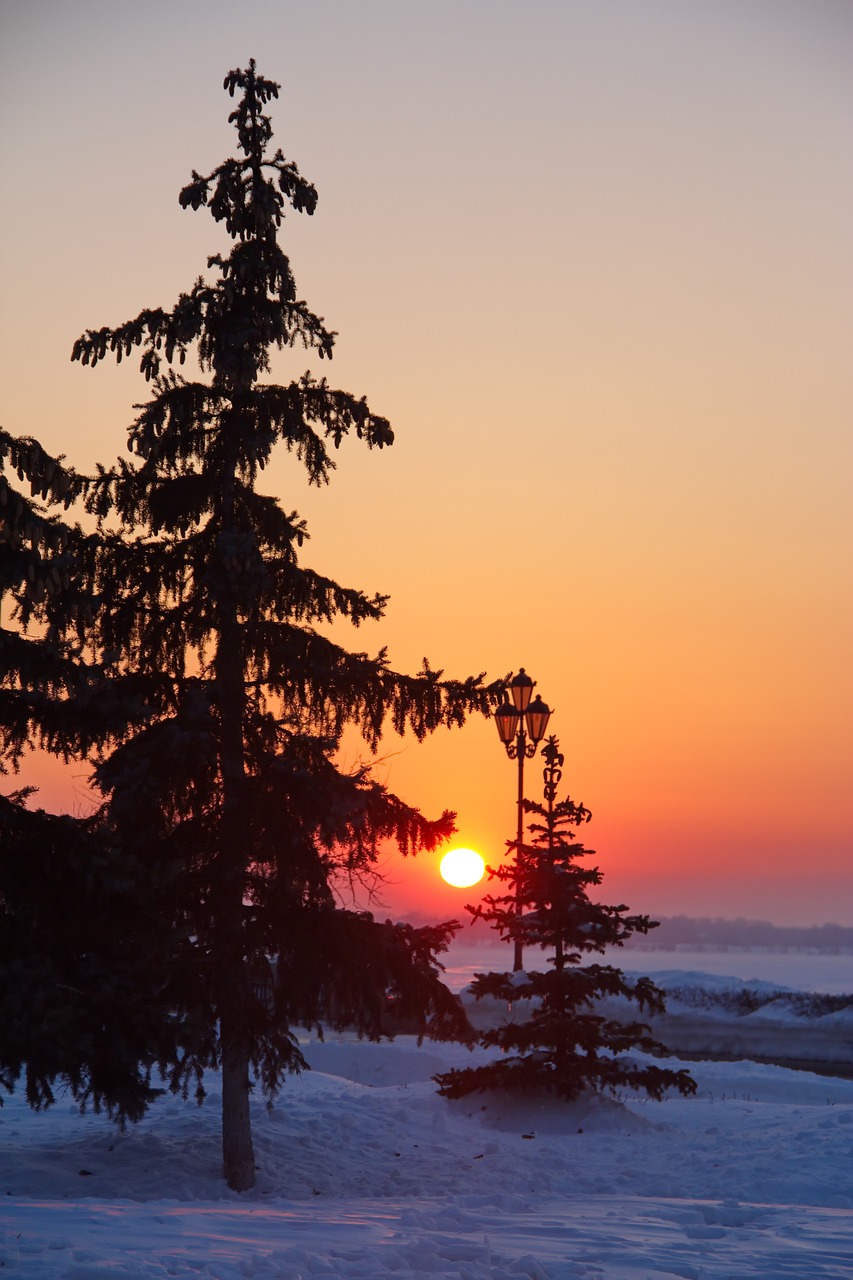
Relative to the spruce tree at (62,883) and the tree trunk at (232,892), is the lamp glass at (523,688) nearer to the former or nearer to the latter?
the tree trunk at (232,892)

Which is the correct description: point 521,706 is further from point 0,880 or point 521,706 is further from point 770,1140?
point 0,880

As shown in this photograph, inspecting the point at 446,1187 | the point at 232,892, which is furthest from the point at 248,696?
the point at 446,1187

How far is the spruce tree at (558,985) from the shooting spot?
56.9ft

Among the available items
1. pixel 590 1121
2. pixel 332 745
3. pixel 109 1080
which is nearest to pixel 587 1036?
pixel 590 1121

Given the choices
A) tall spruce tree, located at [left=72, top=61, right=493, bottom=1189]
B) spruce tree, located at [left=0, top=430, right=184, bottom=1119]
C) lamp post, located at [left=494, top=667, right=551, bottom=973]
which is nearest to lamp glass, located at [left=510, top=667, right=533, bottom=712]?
lamp post, located at [left=494, top=667, right=551, bottom=973]

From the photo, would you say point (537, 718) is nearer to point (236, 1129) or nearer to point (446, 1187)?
point (446, 1187)

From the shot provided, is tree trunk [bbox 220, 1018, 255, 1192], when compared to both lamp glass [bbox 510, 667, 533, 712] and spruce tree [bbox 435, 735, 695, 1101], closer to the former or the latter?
spruce tree [bbox 435, 735, 695, 1101]

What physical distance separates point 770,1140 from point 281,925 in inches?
276

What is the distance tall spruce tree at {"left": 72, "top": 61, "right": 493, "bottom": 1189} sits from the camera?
1293cm

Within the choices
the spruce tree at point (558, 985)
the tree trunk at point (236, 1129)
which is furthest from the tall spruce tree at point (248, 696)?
the spruce tree at point (558, 985)

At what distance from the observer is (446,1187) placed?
13.6m

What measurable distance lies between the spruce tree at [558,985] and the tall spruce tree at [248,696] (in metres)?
4.29

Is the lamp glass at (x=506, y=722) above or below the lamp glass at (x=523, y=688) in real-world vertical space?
below

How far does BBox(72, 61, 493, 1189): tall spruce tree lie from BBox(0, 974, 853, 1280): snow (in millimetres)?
1679
